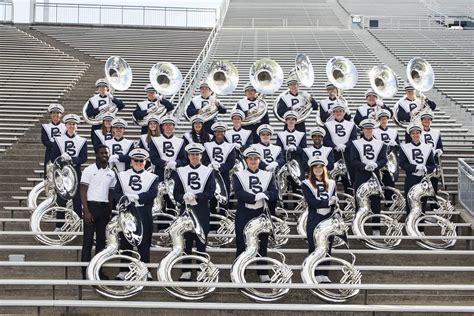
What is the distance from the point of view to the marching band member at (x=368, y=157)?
359 inches

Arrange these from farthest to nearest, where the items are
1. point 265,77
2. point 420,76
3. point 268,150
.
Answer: point 420,76, point 265,77, point 268,150

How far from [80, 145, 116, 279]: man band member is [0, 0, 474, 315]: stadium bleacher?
9.4 inches

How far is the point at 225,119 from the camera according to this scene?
14922mm

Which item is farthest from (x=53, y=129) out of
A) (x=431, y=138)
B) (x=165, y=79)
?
(x=431, y=138)

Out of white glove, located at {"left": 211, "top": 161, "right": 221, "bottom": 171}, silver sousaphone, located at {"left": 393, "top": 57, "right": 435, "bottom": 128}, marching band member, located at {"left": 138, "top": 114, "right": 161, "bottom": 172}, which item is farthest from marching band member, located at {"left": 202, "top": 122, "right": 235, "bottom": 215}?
silver sousaphone, located at {"left": 393, "top": 57, "right": 435, "bottom": 128}

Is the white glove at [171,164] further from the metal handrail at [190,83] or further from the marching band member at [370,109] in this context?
the metal handrail at [190,83]

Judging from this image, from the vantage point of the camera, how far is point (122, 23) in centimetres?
2788

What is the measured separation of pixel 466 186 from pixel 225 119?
5838 mm

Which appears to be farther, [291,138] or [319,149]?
[291,138]

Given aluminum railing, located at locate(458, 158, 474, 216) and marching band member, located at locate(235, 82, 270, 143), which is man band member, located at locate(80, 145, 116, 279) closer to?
marching band member, located at locate(235, 82, 270, 143)

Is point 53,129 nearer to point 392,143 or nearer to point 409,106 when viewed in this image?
point 392,143

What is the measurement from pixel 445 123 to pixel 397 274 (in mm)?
7084

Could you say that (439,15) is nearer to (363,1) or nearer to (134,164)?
(363,1)

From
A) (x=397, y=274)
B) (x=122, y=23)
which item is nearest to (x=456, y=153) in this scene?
(x=397, y=274)
